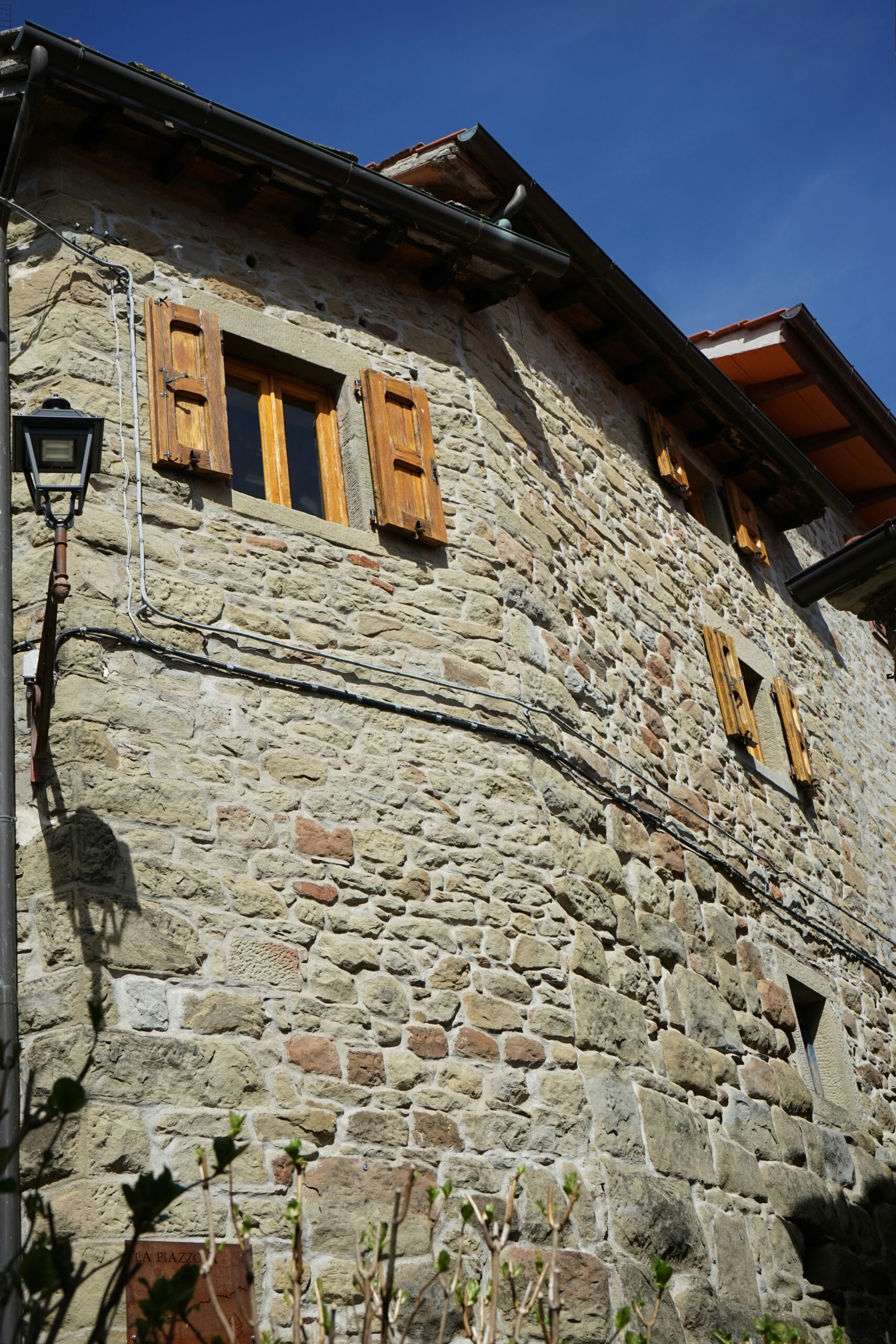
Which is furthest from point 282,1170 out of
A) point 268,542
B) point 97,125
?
point 97,125

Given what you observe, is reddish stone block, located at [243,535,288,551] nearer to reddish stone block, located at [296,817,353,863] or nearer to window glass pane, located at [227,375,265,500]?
window glass pane, located at [227,375,265,500]

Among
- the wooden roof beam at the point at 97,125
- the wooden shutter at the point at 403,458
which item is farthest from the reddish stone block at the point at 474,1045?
the wooden roof beam at the point at 97,125

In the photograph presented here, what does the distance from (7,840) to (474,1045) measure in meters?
1.85

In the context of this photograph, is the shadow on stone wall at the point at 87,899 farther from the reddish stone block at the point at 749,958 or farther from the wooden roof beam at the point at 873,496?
the wooden roof beam at the point at 873,496

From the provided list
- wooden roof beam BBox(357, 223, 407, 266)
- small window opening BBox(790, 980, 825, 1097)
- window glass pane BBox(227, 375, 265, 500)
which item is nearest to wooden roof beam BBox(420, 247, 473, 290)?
wooden roof beam BBox(357, 223, 407, 266)

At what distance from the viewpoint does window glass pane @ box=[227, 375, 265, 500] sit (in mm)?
5941

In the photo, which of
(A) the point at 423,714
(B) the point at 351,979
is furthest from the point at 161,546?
(B) the point at 351,979

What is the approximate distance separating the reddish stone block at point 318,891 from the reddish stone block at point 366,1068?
534 millimetres

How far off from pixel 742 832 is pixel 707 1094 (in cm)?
197

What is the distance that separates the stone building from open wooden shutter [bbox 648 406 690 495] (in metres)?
0.57

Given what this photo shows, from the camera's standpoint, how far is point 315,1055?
183 inches

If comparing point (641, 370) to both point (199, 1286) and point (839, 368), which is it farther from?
point (199, 1286)

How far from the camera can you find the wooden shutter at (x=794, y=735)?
8.99 m

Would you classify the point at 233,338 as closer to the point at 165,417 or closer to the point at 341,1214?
the point at 165,417
